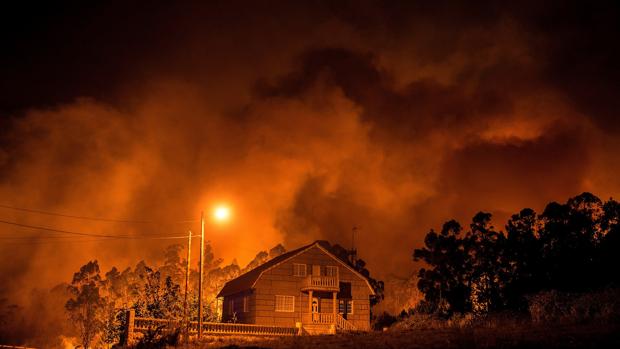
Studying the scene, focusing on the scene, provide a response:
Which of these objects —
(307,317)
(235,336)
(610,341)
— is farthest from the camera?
(307,317)

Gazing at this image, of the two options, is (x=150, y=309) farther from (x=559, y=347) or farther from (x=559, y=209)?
(x=559, y=209)

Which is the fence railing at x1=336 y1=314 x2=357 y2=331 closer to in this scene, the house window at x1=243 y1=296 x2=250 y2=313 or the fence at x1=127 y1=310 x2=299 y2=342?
the house window at x1=243 y1=296 x2=250 y2=313

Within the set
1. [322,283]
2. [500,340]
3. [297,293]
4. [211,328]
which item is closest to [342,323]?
[322,283]

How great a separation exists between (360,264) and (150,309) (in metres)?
49.1

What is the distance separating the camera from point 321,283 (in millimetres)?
54250

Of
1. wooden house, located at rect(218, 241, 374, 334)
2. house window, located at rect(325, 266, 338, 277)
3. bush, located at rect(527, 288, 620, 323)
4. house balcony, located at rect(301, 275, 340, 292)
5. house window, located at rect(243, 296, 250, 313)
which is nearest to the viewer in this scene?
bush, located at rect(527, 288, 620, 323)

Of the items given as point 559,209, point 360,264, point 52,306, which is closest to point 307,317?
point 559,209

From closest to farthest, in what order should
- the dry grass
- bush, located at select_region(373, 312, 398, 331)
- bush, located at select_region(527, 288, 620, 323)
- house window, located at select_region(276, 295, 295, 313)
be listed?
the dry grass < bush, located at select_region(527, 288, 620, 323) < house window, located at select_region(276, 295, 295, 313) < bush, located at select_region(373, 312, 398, 331)

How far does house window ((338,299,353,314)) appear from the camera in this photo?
56.9 meters

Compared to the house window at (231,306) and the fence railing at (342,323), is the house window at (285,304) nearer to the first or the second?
the fence railing at (342,323)

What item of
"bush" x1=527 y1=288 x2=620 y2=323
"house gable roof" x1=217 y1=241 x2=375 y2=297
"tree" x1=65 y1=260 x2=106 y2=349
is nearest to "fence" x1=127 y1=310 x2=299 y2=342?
"house gable roof" x1=217 y1=241 x2=375 y2=297

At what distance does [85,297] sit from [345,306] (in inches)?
2821

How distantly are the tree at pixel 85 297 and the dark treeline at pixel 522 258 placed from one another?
2603 inches

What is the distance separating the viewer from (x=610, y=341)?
63.1 ft
